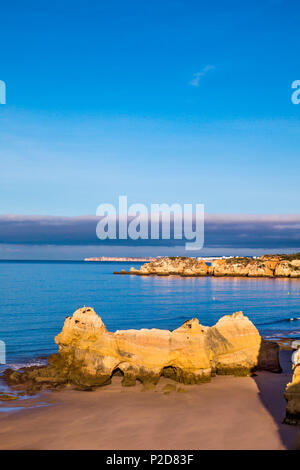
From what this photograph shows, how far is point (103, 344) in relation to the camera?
687 inches

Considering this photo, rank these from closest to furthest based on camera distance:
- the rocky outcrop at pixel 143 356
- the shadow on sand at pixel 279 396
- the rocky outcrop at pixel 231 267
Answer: the shadow on sand at pixel 279 396 < the rocky outcrop at pixel 143 356 < the rocky outcrop at pixel 231 267

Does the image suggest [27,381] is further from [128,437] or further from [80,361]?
[128,437]

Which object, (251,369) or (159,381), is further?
(251,369)

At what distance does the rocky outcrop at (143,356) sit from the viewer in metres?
17.1

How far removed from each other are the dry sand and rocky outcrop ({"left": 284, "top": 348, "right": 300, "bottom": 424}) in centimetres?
38

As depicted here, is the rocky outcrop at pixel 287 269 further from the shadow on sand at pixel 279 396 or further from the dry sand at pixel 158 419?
the dry sand at pixel 158 419

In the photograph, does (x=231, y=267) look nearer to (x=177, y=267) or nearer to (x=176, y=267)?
(x=177, y=267)

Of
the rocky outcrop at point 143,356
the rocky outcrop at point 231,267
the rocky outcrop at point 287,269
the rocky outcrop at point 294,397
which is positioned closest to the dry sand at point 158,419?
the rocky outcrop at point 294,397

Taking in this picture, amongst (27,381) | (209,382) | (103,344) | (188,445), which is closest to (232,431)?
(188,445)

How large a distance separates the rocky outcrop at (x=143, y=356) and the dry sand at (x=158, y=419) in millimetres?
643

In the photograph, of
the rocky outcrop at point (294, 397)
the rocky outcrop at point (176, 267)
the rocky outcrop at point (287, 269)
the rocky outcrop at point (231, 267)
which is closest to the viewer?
the rocky outcrop at point (294, 397)

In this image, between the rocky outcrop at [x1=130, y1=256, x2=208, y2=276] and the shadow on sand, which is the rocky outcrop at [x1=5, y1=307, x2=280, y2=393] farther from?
the rocky outcrop at [x1=130, y1=256, x2=208, y2=276]
